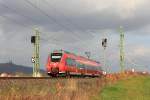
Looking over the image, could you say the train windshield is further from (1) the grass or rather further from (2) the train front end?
(1) the grass

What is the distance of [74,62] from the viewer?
2072 inches

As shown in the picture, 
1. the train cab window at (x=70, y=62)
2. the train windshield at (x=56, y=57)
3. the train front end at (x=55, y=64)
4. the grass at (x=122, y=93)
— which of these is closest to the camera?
the grass at (x=122, y=93)

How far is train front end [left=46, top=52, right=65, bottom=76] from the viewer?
162 feet

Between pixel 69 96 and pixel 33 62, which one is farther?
pixel 33 62

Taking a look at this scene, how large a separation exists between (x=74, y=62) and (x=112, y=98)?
869 inches

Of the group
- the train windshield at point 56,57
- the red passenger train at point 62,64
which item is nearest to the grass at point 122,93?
the red passenger train at point 62,64

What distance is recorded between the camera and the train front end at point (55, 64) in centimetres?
4929

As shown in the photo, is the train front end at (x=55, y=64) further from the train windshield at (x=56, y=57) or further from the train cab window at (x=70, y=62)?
the train cab window at (x=70, y=62)

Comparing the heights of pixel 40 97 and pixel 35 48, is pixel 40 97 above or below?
below

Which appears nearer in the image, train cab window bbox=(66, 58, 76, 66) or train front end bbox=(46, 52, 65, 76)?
train front end bbox=(46, 52, 65, 76)

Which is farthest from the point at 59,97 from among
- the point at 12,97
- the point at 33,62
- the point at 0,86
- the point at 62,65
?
the point at 33,62

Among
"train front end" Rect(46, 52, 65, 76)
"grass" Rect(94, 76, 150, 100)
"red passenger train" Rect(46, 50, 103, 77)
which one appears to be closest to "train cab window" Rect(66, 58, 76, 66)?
"red passenger train" Rect(46, 50, 103, 77)

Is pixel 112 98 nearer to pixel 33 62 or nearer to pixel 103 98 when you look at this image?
pixel 103 98

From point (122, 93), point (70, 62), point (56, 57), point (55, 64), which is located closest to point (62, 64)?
point (55, 64)
